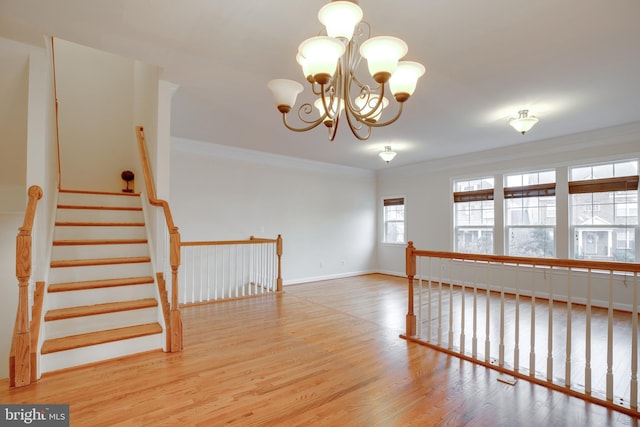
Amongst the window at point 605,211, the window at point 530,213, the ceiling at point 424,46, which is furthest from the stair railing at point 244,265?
the window at point 605,211

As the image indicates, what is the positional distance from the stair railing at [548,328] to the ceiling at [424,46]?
5.58 feet

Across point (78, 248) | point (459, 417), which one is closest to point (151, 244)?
point (78, 248)

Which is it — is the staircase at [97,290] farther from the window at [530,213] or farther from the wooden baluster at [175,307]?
the window at [530,213]

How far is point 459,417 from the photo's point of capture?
2041mm

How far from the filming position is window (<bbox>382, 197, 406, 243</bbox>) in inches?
308

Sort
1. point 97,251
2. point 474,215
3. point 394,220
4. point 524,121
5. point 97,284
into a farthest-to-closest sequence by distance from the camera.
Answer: point 394,220 < point 474,215 < point 524,121 < point 97,251 < point 97,284

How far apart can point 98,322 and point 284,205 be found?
4.06 metres

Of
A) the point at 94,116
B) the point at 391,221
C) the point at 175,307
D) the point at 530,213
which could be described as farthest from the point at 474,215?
the point at 94,116

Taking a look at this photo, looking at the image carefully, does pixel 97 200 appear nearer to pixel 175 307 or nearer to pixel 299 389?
pixel 175 307

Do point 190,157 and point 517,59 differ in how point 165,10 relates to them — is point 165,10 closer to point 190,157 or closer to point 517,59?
point 517,59

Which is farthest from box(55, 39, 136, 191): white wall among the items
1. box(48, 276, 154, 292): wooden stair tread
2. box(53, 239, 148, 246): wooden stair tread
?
box(48, 276, 154, 292): wooden stair tread

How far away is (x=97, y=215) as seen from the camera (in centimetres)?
396

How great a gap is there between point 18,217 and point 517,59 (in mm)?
5665

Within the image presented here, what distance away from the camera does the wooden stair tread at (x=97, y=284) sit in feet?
9.71
